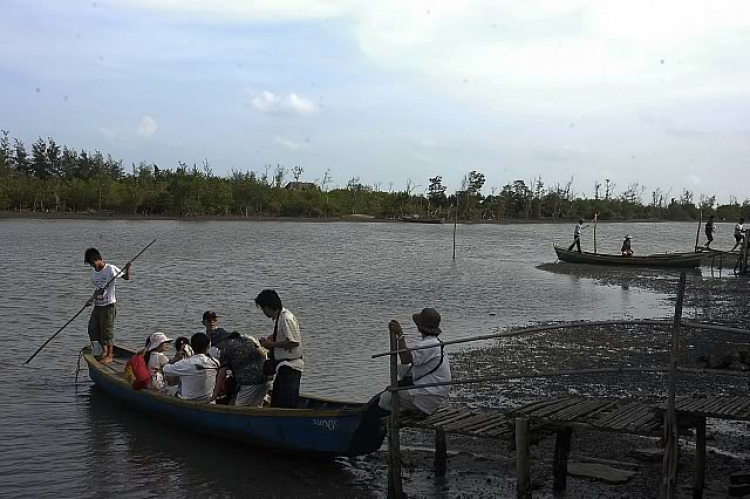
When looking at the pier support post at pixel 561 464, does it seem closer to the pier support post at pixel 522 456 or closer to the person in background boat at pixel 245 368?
the pier support post at pixel 522 456

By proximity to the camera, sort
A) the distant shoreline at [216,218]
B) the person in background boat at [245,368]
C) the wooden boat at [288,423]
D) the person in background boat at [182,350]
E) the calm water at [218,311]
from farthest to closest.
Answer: the distant shoreline at [216,218], the person in background boat at [182,350], the person in background boat at [245,368], the calm water at [218,311], the wooden boat at [288,423]

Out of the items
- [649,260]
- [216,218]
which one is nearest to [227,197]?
[216,218]

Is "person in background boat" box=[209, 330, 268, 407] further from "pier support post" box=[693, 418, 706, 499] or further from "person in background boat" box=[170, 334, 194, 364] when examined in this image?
"pier support post" box=[693, 418, 706, 499]

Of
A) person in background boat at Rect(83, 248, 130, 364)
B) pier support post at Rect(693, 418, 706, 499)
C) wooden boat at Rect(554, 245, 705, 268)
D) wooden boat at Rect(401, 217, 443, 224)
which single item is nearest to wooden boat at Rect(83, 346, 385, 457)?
person in background boat at Rect(83, 248, 130, 364)

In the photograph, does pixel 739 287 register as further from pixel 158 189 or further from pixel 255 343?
pixel 158 189

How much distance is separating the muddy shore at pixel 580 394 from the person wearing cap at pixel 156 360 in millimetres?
3186

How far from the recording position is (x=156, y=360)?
416 inches

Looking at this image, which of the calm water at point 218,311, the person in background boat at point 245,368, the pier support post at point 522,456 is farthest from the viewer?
the person in background boat at point 245,368

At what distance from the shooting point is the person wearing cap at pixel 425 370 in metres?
7.26

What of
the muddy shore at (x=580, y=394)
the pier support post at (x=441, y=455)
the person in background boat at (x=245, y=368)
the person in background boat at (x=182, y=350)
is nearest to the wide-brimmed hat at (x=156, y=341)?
the person in background boat at (x=182, y=350)

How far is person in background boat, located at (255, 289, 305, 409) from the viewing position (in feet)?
26.5

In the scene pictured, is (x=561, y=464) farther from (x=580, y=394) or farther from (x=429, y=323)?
(x=580, y=394)

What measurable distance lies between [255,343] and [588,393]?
5.25 metres

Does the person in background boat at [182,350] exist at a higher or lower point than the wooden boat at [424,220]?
lower
